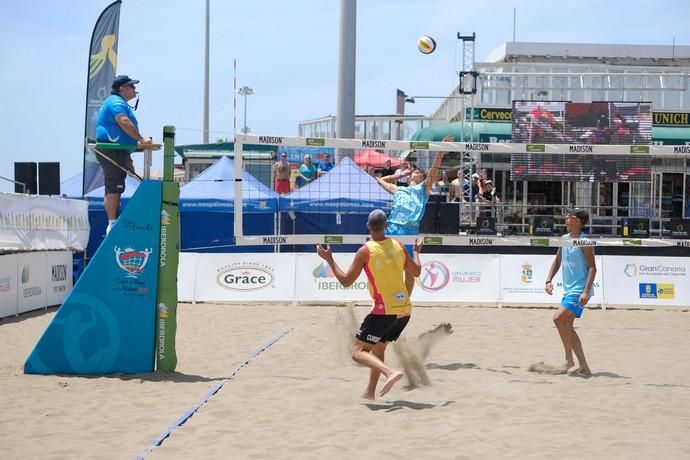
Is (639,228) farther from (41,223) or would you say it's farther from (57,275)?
(41,223)

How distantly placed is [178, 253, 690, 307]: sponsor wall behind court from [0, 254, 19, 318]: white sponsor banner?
2.72 m

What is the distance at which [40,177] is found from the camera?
14875mm

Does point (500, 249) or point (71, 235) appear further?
point (500, 249)

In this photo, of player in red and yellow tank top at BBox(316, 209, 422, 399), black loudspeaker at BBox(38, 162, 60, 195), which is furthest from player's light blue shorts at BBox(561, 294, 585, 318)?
black loudspeaker at BBox(38, 162, 60, 195)

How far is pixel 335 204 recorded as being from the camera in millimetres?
15578

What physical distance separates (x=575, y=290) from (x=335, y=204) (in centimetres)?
821

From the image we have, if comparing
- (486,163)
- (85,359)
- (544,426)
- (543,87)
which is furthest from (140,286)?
(543,87)

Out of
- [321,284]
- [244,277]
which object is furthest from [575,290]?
[244,277]

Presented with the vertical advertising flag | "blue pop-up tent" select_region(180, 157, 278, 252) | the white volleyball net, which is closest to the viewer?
the white volleyball net

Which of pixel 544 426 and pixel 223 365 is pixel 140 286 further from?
pixel 544 426

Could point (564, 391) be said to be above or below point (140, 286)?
below

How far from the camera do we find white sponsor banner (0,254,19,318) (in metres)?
11.4

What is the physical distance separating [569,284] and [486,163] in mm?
14941

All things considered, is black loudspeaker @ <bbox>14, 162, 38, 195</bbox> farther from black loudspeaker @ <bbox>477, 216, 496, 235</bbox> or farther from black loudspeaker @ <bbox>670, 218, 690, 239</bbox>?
black loudspeaker @ <bbox>670, 218, 690, 239</bbox>
